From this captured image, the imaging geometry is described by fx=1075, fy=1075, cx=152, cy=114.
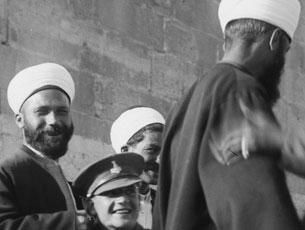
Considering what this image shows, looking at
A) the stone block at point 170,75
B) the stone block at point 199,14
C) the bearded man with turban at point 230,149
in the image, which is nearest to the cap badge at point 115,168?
the bearded man with turban at point 230,149

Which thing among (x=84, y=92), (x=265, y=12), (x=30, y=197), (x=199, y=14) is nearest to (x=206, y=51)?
(x=199, y=14)

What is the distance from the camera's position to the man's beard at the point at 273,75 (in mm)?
3590

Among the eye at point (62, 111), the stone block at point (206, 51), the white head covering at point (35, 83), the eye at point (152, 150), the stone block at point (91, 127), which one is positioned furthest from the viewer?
Result: the stone block at point (206, 51)

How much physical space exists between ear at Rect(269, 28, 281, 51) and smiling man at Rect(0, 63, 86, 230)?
1238 millimetres

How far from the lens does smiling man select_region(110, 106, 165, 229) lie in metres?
5.18

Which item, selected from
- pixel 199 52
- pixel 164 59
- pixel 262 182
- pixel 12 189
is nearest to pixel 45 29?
pixel 164 59

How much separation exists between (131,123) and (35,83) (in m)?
0.83

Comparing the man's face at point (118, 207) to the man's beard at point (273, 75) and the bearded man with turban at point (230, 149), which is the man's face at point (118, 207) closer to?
the bearded man with turban at point (230, 149)

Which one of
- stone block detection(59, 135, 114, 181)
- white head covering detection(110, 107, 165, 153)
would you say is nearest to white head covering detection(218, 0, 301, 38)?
white head covering detection(110, 107, 165, 153)

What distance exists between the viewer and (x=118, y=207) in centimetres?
459

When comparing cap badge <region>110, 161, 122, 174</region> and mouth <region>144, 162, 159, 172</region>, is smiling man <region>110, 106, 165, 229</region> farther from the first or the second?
cap badge <region>110, 161, 122, 174</region>

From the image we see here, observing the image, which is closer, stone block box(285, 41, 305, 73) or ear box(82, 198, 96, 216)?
ear box(82, 198, 96, 216)

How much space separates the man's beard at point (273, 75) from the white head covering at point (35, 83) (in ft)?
4.66

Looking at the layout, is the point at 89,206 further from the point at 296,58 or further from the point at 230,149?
the point at 296,58
